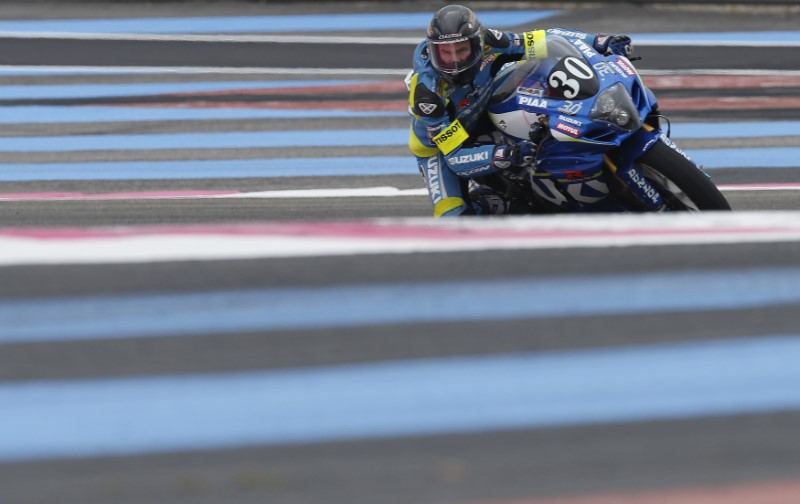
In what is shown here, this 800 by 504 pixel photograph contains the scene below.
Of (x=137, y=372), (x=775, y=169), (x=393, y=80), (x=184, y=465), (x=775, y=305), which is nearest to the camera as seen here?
(x=184, y=465)

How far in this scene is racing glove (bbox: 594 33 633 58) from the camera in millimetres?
6090

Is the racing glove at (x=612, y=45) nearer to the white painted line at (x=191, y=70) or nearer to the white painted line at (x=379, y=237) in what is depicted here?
the white painted line at (x=379, y=237)

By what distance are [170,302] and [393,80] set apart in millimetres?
8028

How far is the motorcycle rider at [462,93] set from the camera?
579 cm

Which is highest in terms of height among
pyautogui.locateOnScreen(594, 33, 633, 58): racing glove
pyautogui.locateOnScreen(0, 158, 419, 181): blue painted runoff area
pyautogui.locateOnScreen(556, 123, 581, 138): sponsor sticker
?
pyautogui.locateOnScreen(594, 33, 633, 58): racing glove

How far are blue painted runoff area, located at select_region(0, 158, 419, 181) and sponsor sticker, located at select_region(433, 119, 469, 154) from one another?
8.44 ft

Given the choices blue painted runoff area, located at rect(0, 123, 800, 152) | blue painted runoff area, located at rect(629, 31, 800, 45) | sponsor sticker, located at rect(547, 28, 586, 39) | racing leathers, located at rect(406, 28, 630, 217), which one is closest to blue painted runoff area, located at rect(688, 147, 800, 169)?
blue painted runoff area, located at rect(0, 123, 800, 152)

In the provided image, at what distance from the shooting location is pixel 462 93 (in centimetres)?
600

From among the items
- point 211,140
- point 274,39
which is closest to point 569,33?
point 211,140

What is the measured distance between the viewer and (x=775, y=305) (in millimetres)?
3312

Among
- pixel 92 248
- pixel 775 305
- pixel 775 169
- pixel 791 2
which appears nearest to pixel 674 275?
pixel 775 305

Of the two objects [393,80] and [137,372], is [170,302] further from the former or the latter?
[393,80]

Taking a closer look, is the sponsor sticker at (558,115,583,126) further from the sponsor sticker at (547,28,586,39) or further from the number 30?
the sponsor sticker at (547,28,586,39)

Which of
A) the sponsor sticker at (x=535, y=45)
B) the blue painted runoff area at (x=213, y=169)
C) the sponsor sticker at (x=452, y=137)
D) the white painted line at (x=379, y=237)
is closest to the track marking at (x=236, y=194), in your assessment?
the blue painted runoff area at (x=213, y=169)
